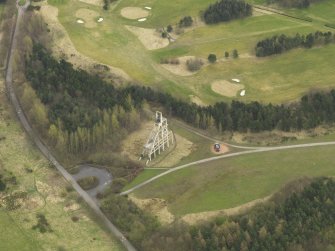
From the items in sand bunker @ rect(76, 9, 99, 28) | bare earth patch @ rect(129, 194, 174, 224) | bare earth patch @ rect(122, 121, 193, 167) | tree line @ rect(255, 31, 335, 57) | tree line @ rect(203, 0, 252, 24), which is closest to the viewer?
bare earth patch @ rect(129, 194, 174, 224)

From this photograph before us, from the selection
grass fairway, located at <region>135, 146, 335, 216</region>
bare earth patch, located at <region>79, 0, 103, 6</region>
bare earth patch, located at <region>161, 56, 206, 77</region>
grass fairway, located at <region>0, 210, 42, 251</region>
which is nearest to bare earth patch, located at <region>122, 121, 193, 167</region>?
grass fairway, located at <region>135, 146, 335, 216</region>

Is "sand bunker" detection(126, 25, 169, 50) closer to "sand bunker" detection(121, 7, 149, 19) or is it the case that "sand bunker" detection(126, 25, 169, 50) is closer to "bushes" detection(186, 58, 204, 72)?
"sand bunker" detection(121, 7, 149, 19)

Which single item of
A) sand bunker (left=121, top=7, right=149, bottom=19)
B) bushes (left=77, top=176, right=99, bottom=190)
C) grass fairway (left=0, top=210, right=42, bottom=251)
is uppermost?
sand bunker (left=121, top=7, right=149, bottom=19)

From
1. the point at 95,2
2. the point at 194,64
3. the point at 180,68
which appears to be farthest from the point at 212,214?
the point at 95,2

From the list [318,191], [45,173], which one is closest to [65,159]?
[45,173]

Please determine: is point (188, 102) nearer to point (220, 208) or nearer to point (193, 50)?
point (193, 50)

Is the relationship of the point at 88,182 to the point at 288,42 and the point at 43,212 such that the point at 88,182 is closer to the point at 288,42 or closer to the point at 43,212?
the point at 43,212
